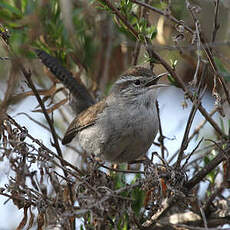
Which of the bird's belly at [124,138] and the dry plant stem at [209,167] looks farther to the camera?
the bird's belly at [124,138]

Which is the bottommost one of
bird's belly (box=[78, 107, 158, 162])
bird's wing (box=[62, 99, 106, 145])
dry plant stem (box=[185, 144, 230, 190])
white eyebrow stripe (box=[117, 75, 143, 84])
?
dry plant stem (box=[185, 144, 230, 190])

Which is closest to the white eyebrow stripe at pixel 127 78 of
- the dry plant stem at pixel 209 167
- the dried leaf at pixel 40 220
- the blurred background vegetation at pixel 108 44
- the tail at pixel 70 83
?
Answer: the blurred background vegetation at pixel 108 44

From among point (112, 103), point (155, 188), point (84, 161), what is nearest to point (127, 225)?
point (155, 188)

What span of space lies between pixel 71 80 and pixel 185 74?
1.93 metres

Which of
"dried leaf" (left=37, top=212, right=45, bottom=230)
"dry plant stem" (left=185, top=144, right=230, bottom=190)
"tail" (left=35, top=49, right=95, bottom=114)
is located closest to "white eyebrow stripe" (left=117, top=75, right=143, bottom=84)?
"tail" (left=35, top=49, right=95, bottom=114)

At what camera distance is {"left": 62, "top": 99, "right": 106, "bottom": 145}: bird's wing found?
427 centimetres

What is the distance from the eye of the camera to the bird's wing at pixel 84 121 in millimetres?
4270

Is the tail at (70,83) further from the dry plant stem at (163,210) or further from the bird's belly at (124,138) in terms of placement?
the dry plant stem at (163,210)

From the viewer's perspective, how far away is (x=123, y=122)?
389 centimetres

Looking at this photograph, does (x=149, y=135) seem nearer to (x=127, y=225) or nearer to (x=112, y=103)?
(x=112, y=103)

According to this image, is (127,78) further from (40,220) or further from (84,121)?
(40,220)

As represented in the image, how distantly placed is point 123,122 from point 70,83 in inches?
27.0

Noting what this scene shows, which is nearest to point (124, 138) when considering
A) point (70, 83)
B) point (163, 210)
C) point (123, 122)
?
point (123, 122)

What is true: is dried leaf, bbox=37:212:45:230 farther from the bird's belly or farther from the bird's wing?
the bird's wing
